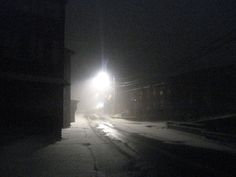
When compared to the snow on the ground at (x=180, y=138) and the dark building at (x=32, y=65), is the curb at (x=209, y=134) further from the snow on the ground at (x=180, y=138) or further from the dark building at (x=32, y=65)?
the dark building at (x=32, y=65)

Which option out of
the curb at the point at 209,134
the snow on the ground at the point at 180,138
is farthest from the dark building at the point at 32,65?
the curb at the point at 209,134

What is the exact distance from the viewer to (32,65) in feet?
55.6

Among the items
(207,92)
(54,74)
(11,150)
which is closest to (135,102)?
(207,92)

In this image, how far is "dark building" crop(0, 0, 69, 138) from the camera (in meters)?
15.8

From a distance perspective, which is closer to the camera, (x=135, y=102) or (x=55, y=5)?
(x=55, y=5)

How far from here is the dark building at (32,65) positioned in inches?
623

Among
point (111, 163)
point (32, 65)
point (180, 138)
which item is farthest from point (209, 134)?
point (32, 65)

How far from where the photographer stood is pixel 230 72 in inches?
1323

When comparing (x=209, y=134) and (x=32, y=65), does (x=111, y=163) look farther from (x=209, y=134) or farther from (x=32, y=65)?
(x=209, y=134)

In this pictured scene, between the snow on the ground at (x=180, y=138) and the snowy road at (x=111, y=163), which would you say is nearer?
the snowy road at (x=111, y=163)

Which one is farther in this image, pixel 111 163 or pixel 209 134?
pixel 209 134

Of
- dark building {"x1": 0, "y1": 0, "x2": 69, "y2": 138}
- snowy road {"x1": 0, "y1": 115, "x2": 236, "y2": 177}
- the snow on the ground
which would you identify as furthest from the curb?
dark building {"x1": 0, "y1": 0, "x2": 69, "y2": 138}

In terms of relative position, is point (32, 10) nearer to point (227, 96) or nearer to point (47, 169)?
Result: point (47, 169)

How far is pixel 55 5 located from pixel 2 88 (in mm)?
7063
